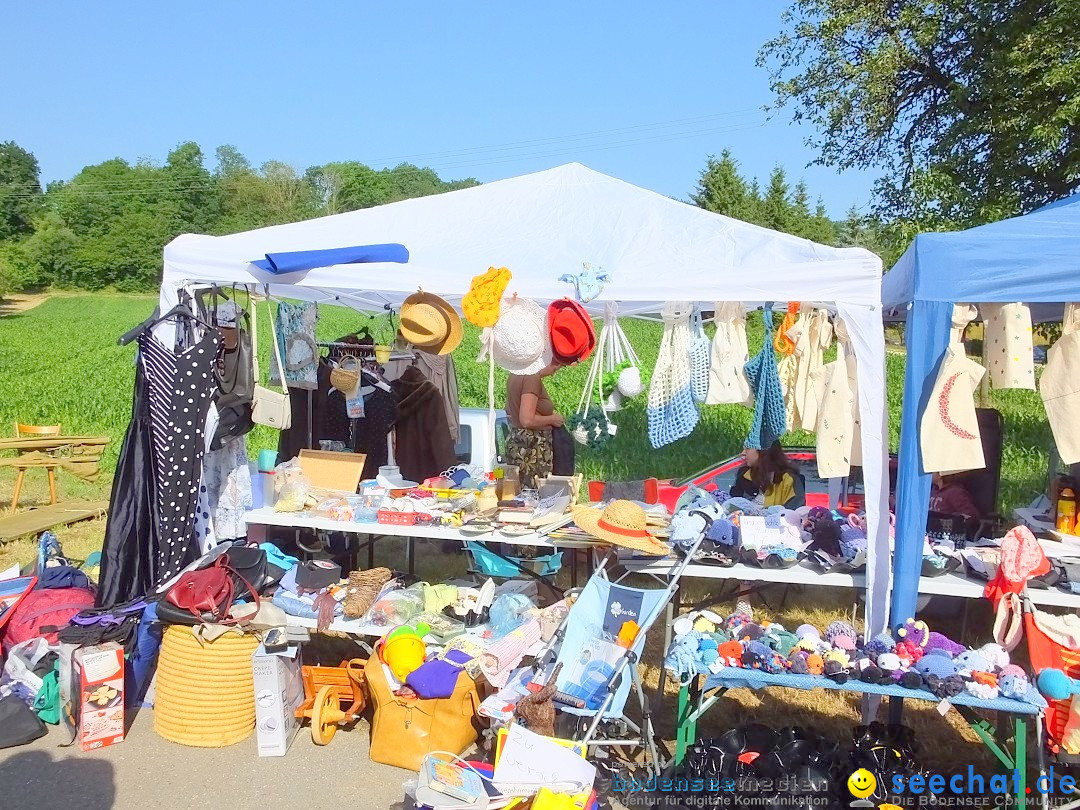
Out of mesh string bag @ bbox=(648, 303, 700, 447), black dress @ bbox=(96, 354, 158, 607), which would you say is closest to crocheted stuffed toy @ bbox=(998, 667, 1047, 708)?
mesh string bag @ bbox=(648, 303, 700, 447)

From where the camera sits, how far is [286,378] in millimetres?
5477

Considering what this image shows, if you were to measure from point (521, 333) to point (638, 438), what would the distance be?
807cm

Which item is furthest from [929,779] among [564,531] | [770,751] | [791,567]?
[564,531]

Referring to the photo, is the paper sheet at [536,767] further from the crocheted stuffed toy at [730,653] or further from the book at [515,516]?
the book at [515,516]

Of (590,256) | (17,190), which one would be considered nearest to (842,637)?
(590,256)

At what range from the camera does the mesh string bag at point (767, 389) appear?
14.8ft

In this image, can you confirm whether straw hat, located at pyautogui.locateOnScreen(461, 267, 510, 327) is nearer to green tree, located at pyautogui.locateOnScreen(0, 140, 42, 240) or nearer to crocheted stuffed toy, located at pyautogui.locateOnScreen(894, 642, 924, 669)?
crocheted stuffed toy, located at pyautogui.locateOnScreen(894, 642, 924, 669)

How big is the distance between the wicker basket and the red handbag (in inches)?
4.5

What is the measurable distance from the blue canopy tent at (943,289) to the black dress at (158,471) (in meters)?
3.57

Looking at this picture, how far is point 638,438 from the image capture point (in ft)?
39.8

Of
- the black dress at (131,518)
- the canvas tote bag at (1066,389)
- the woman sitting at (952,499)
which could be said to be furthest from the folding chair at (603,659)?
the black dress at (131,518)

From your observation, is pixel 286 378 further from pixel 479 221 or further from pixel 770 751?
pixel 770 751

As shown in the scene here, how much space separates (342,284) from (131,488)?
164 cm

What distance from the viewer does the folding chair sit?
3.46 m
